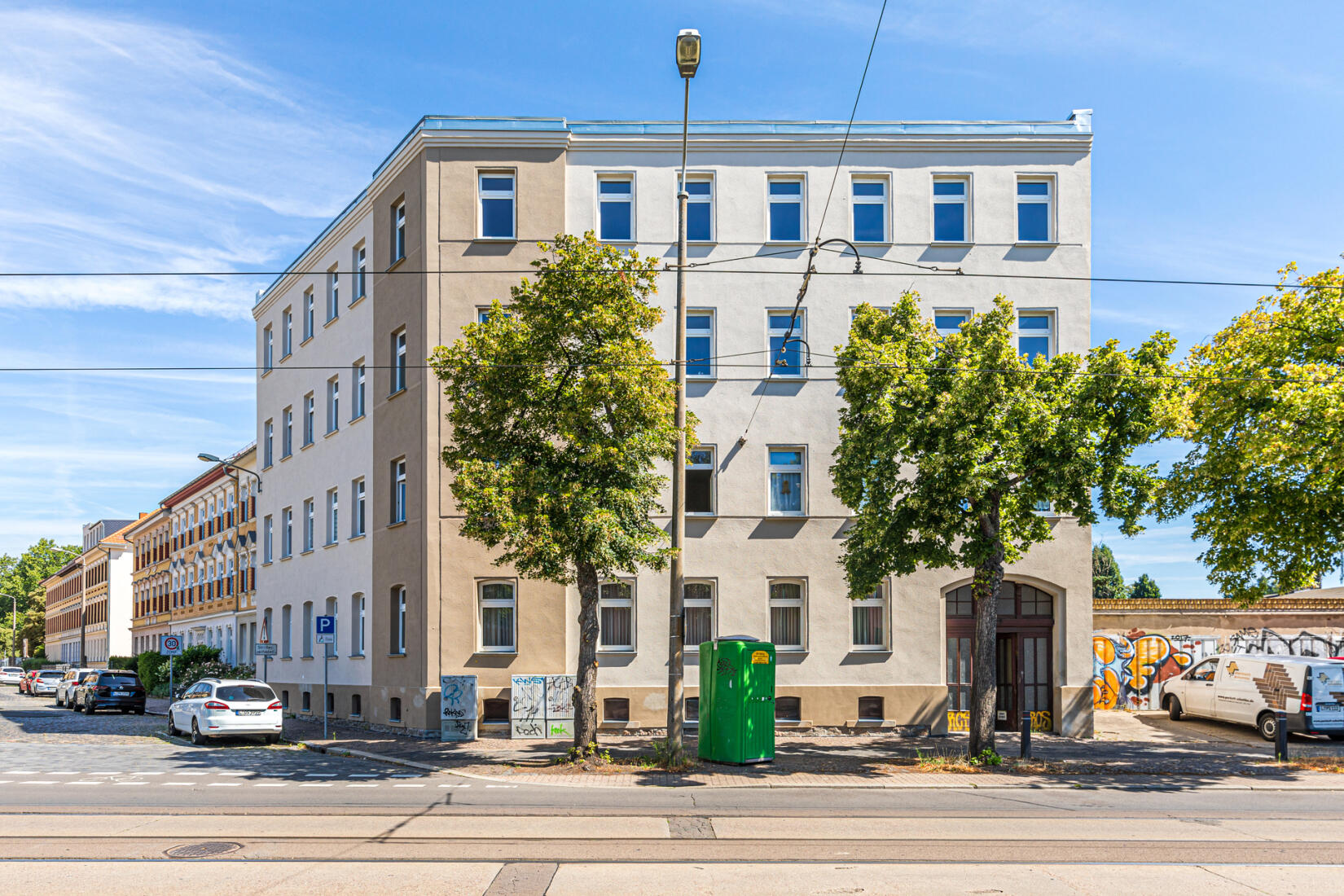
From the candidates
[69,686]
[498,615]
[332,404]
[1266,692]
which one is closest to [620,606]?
[498,615]

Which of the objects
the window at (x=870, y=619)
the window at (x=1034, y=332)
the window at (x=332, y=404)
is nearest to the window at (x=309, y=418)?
the window at (x=332, y=404)

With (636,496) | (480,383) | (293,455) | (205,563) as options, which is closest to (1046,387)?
(636,496)

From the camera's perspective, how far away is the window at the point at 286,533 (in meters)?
36.8

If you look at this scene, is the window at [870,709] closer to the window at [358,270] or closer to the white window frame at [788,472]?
the white window frame at [788,472]

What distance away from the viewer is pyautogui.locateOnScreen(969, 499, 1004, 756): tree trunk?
19.4m

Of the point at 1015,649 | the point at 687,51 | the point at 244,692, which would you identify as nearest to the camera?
the point at 687,51

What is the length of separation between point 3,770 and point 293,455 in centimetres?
1840

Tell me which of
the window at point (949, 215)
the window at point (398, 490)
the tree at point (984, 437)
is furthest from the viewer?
the window at point (398, 490)

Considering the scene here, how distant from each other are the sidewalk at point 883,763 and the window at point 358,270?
39.2 feet

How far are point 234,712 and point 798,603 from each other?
498 inches

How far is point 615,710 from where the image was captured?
25547 millimetres

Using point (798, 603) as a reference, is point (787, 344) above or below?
above

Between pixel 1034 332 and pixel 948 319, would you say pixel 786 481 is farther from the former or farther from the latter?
pixel 1034 332

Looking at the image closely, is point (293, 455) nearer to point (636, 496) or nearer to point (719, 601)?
point (719, 601)
